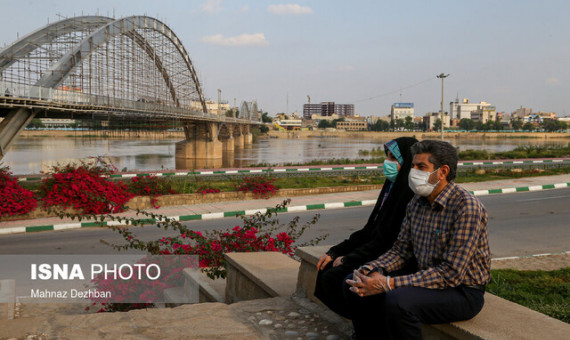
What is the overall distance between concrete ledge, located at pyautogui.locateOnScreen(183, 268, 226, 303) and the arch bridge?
605 inches

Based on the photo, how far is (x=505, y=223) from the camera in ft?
33.3

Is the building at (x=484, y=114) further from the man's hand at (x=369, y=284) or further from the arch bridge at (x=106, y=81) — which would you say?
the man's hand at (x=369, y=284)

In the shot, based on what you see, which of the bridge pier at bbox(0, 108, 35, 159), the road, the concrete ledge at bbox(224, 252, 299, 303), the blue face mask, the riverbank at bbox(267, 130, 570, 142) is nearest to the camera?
the blue face mask

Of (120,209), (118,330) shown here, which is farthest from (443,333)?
(120,209)

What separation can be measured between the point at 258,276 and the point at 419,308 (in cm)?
180

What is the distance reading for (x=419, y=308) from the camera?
2.43 metres

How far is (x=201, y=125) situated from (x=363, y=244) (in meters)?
50.9

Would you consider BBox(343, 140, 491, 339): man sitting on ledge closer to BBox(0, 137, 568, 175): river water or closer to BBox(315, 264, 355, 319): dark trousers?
BBox(315, 264, 355, 319): dark trousers

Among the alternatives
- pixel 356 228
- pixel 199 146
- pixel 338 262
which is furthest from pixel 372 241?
pixel 199 146

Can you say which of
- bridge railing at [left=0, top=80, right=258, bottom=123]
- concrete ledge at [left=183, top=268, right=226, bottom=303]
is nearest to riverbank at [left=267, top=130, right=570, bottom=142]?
bridge railing at [left=0, top=80, right=258, bottom=123]

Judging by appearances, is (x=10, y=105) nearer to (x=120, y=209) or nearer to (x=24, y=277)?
(x=120, y=209)

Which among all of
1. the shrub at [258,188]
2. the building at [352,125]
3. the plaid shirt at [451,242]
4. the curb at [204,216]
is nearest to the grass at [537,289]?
the plaid shirt at [451,242]

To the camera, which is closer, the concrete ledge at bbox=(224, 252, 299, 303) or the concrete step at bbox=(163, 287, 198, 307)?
the concrete ledge at bbox=(224, 252, 299, 303)

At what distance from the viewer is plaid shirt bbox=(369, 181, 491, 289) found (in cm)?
251
